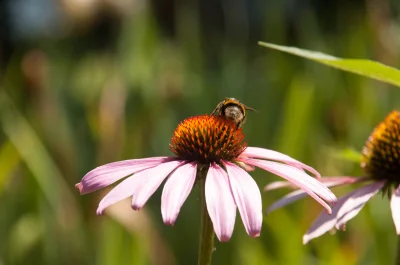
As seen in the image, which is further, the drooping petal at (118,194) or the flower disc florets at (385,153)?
the flower disc florets at (385,153)

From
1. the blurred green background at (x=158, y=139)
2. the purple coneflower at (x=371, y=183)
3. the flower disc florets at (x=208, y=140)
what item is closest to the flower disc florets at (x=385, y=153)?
the purple coneflower at (x=371, y=183)

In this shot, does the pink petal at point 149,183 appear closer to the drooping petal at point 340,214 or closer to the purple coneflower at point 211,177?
the purple coneflower at point 211,177

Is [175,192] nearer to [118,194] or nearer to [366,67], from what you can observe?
[118,194]

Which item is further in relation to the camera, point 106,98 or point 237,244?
point 106,98

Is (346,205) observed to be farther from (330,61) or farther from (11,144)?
(11,144)

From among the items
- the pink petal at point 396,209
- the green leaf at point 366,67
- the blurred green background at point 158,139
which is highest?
the green leaf at point 366,67

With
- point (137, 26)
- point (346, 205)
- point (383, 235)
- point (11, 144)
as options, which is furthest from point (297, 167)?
point (137, 26)

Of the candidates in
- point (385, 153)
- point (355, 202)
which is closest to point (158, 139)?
point (385, 153)
